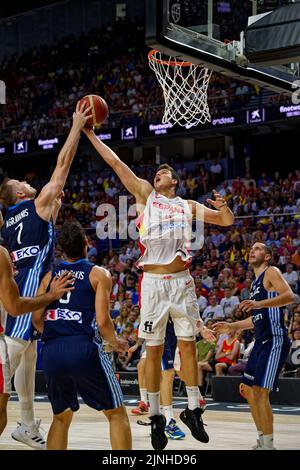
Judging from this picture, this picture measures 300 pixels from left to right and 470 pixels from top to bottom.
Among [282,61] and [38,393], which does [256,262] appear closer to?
[282,61]

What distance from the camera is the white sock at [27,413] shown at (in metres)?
7.11

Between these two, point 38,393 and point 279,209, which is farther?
point 279,209

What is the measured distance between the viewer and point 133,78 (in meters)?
26.4

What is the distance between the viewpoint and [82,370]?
5.39 metres

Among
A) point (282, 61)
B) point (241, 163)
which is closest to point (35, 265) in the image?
point (282, 61)

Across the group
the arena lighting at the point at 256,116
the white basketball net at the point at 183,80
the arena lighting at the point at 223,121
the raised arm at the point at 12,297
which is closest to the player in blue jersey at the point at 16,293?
the raised arm at the point at 12,297

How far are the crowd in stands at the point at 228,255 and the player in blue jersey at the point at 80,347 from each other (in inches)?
303

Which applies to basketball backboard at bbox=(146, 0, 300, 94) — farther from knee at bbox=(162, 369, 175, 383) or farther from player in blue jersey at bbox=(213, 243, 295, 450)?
knee at bbox=(162, 369, 175, 383)

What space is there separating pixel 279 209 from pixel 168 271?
12001 mm

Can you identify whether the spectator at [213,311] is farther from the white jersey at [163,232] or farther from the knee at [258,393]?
the white jersey at [163,232]

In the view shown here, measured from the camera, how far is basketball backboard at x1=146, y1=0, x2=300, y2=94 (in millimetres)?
7445

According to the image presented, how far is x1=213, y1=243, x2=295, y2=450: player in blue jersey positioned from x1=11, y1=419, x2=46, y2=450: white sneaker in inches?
75.0
